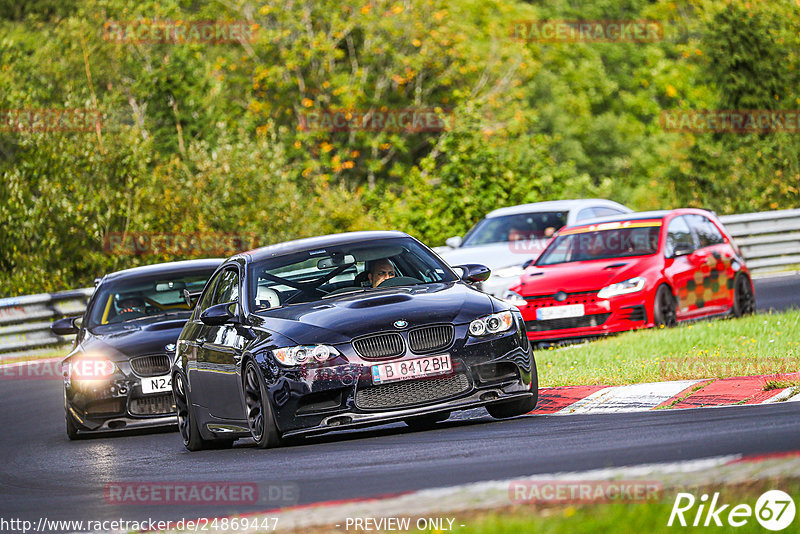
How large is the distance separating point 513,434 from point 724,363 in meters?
3.56

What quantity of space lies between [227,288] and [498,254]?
9.33 metres

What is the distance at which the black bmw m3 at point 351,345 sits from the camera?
9.48 metres

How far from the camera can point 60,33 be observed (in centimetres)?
4200

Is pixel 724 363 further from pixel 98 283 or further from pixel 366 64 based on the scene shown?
pixel 366 64

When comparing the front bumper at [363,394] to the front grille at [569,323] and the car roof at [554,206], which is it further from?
the car roof at [554,206]

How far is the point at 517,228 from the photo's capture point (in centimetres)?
2145

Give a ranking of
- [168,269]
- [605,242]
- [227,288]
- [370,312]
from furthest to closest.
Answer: [605,242]
[168,269]
[227,288]
[370,312]

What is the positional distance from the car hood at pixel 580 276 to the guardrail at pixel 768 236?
11226 mm

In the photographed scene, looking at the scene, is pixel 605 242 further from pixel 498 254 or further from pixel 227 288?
pixel 227 288

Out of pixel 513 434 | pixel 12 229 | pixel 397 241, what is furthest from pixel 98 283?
pixel 12 229

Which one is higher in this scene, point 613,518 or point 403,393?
point 613,518

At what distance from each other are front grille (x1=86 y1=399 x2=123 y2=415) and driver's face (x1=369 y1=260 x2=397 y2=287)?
3.38 metres

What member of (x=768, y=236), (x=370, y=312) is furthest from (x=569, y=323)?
(x=768, y=236)

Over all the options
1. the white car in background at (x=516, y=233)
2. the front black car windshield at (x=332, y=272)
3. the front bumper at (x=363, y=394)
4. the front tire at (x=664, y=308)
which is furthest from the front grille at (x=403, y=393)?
the white car in background at (x=516, y=233)
